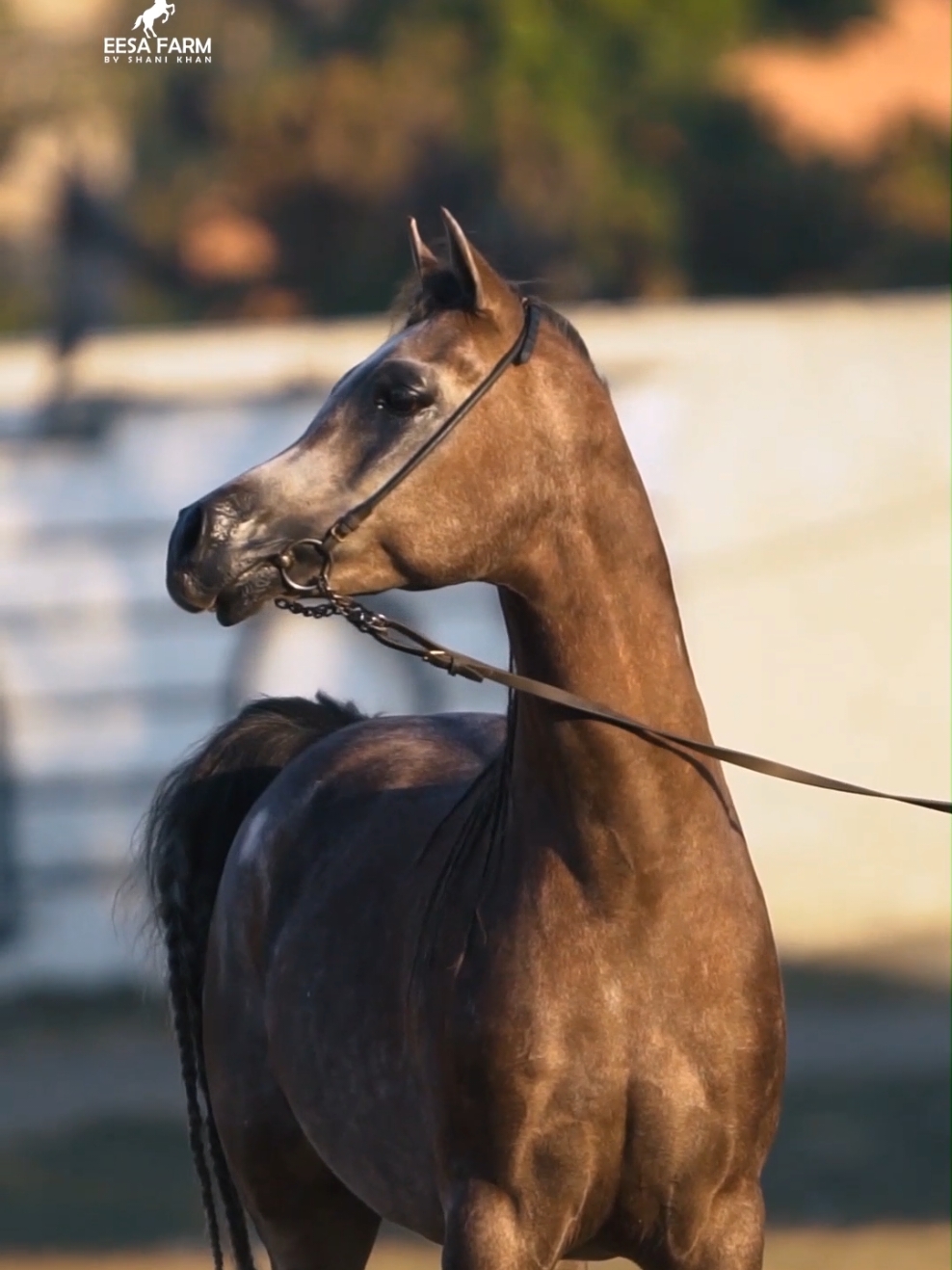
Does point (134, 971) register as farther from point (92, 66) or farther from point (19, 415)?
point (92, 66)

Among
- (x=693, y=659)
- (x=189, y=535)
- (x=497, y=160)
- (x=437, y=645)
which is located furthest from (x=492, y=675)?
(x=497, y=160)

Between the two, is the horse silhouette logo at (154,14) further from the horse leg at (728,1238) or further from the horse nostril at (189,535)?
the horse leg at (728,1238)

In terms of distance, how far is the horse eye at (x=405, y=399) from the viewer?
2.80m

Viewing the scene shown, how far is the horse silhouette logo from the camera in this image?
13672 mm

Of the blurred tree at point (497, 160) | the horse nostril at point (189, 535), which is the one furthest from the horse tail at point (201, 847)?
the blurred tree at point (497, 160)

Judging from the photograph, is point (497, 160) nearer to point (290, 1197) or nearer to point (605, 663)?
→ point (290, 1197)

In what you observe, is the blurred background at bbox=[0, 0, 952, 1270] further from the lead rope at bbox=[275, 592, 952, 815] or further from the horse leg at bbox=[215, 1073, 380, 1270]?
the lead rope at bbox=[275, 592, 952, 815]

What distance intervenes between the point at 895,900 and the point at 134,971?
2.65 metres

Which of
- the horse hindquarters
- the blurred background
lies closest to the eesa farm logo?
the blurred background

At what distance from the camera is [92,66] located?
1507cm

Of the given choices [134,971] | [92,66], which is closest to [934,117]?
[92,66]

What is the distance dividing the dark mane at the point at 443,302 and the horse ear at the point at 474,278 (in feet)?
0.08

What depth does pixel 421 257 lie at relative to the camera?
2975 mm

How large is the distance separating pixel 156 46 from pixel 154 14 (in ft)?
2.71
